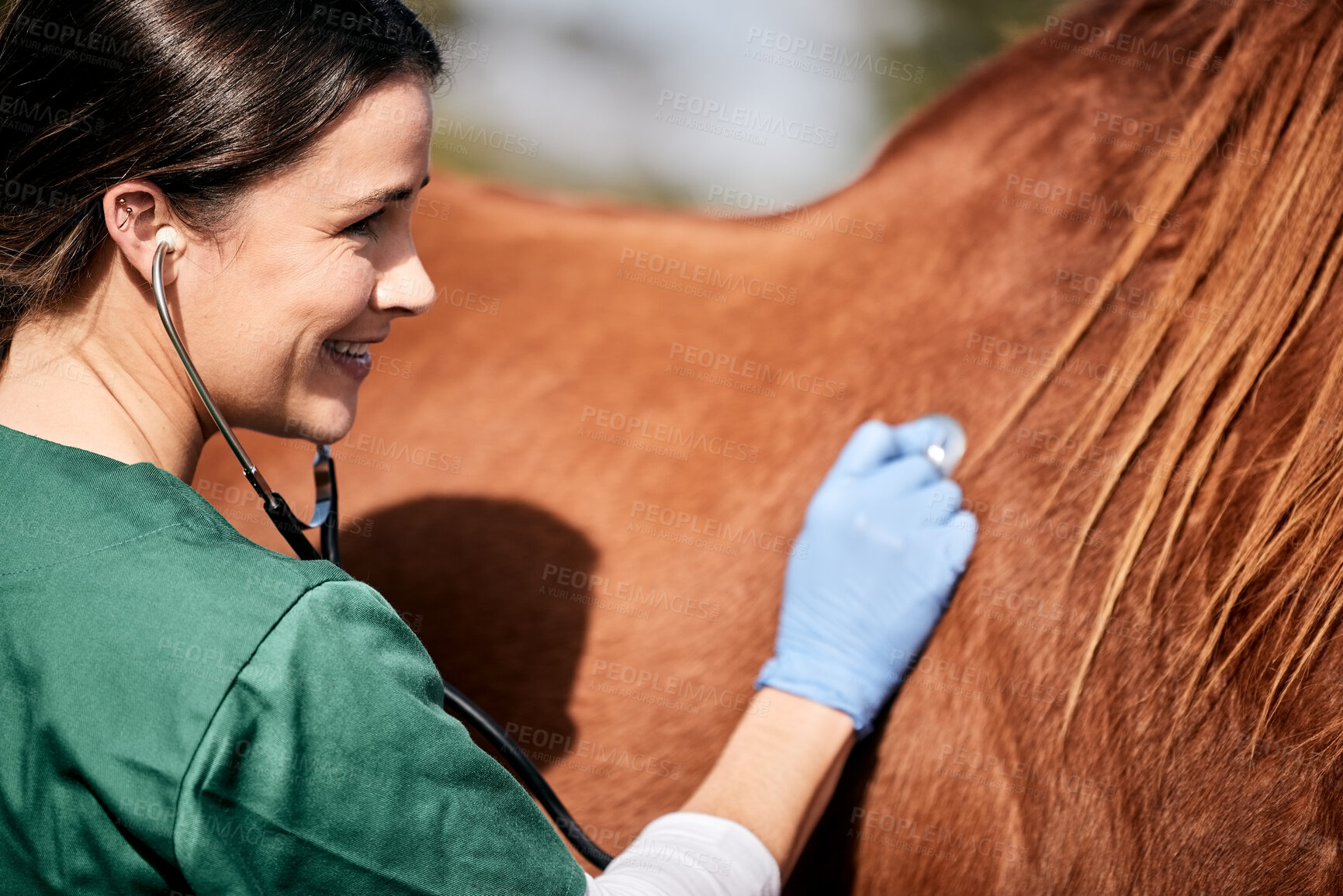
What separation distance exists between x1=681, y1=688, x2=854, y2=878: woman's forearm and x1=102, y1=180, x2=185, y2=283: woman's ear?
0.68 meters

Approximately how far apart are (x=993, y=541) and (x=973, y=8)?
16.5ft

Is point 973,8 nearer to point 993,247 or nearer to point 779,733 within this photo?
point 993,247

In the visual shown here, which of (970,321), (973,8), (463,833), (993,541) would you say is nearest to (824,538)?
(993,541)

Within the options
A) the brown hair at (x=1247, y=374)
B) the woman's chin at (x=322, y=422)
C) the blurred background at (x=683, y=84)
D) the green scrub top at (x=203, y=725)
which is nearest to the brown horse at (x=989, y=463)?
the brown hair at (x=1247, y=374)

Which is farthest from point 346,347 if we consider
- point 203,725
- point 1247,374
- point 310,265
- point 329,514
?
point 1247,374

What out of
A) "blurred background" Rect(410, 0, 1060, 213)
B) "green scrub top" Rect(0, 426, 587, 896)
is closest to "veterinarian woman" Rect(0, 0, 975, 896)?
"green scrub top" Rect(0, 426, 587, 896)

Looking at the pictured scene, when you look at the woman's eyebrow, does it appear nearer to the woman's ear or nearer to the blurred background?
the woman's ear

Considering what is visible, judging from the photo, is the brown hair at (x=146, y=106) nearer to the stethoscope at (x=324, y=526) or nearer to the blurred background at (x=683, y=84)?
the stethoscope at (x=324, y=526)

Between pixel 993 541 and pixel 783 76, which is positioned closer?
pixel 993 541

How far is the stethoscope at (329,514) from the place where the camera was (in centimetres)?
79

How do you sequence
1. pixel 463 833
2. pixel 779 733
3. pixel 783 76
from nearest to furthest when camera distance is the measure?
pixel 463 833, pixel 779 733, pixel 783 76

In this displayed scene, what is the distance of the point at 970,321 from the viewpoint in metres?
1.08

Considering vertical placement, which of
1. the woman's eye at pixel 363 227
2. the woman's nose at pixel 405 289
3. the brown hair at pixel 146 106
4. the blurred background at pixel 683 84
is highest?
the brown hair at pixel 146 106

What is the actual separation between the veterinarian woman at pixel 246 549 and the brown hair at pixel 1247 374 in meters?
0.18
